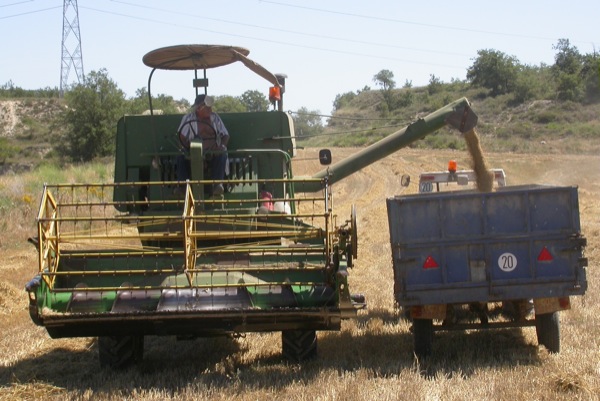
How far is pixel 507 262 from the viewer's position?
7027 mm

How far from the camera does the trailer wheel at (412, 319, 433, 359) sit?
23.7ft

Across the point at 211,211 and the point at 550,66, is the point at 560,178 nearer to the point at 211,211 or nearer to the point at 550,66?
the point at 211,211

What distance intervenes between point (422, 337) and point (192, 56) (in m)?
4.26

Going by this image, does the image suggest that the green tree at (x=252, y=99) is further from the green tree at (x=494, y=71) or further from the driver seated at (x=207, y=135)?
the driver seated at (x=207, y=135)

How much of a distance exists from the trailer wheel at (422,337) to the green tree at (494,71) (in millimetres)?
50904

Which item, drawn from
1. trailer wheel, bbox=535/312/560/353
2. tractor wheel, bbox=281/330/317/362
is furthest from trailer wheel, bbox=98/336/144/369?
trailer wheel, bbox=535/312/560/353

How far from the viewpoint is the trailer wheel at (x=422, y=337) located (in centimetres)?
723

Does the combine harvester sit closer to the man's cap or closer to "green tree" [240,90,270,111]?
the man's cap

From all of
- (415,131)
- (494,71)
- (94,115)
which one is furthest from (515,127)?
(415,131)

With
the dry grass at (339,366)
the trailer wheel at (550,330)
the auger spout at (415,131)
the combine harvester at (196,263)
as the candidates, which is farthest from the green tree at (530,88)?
the trailer wheel at (550,330)

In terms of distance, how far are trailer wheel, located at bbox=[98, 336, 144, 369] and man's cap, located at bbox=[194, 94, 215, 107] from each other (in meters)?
2.94

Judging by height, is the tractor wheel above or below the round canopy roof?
below

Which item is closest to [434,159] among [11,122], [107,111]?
[107,111]

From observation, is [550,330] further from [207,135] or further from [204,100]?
[204,100]
